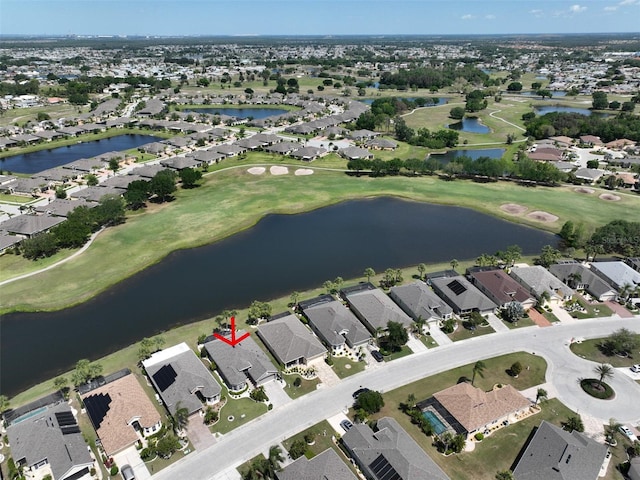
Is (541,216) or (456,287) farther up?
(456,287)

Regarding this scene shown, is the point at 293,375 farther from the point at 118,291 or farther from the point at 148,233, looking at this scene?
the point at 148,233

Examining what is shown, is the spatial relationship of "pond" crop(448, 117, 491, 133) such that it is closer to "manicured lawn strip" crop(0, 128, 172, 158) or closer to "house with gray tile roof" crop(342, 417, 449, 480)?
"manicured lawn strip" crop(0, 128, 172, 158)

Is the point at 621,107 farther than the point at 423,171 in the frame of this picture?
Yes

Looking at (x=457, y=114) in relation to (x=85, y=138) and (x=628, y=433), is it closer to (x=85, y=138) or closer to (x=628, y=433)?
(x=85, y=138)

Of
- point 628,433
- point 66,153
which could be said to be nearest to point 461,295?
A: point 628,433

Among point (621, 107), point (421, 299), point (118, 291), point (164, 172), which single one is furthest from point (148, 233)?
point (621, 107)

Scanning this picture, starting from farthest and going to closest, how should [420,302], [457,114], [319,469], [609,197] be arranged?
[457,114], [609,197], [420,302], [319,469]
